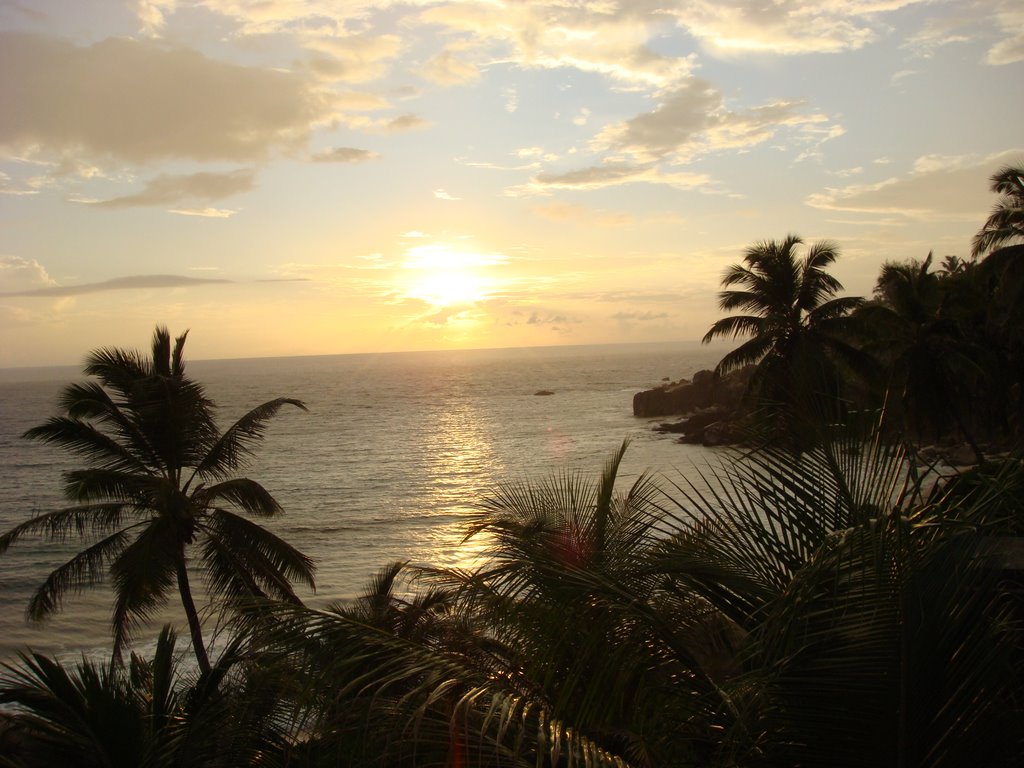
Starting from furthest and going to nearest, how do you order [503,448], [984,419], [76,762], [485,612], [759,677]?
1. [503,448]
2. [984,419]
3. [76,762]
4. [485,612]
5. [759,677]

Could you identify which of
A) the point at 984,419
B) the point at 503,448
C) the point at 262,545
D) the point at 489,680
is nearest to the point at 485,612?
the point at 489,680

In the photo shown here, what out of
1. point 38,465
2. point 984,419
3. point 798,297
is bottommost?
point 38,465

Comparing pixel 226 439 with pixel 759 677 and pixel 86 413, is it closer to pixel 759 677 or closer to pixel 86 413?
pixel 86 413

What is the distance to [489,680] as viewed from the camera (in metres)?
3.93

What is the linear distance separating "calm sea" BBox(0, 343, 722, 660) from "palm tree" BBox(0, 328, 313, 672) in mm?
4665

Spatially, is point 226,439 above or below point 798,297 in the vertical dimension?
below

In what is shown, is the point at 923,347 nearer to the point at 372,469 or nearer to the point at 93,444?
the point at 93,444

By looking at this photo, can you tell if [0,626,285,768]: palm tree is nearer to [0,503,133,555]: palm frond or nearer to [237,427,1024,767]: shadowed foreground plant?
[237,427,1024,767]: shadowed foreground plant

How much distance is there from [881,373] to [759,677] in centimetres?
2692

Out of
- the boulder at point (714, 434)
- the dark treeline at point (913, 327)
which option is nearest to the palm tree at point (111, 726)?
the dark treeline at point (913, 327)

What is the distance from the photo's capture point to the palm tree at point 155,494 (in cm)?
1427

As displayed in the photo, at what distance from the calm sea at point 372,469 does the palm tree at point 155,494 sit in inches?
184

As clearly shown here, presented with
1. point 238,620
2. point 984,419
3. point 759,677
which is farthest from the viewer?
point 984,419

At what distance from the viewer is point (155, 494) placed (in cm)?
1457
